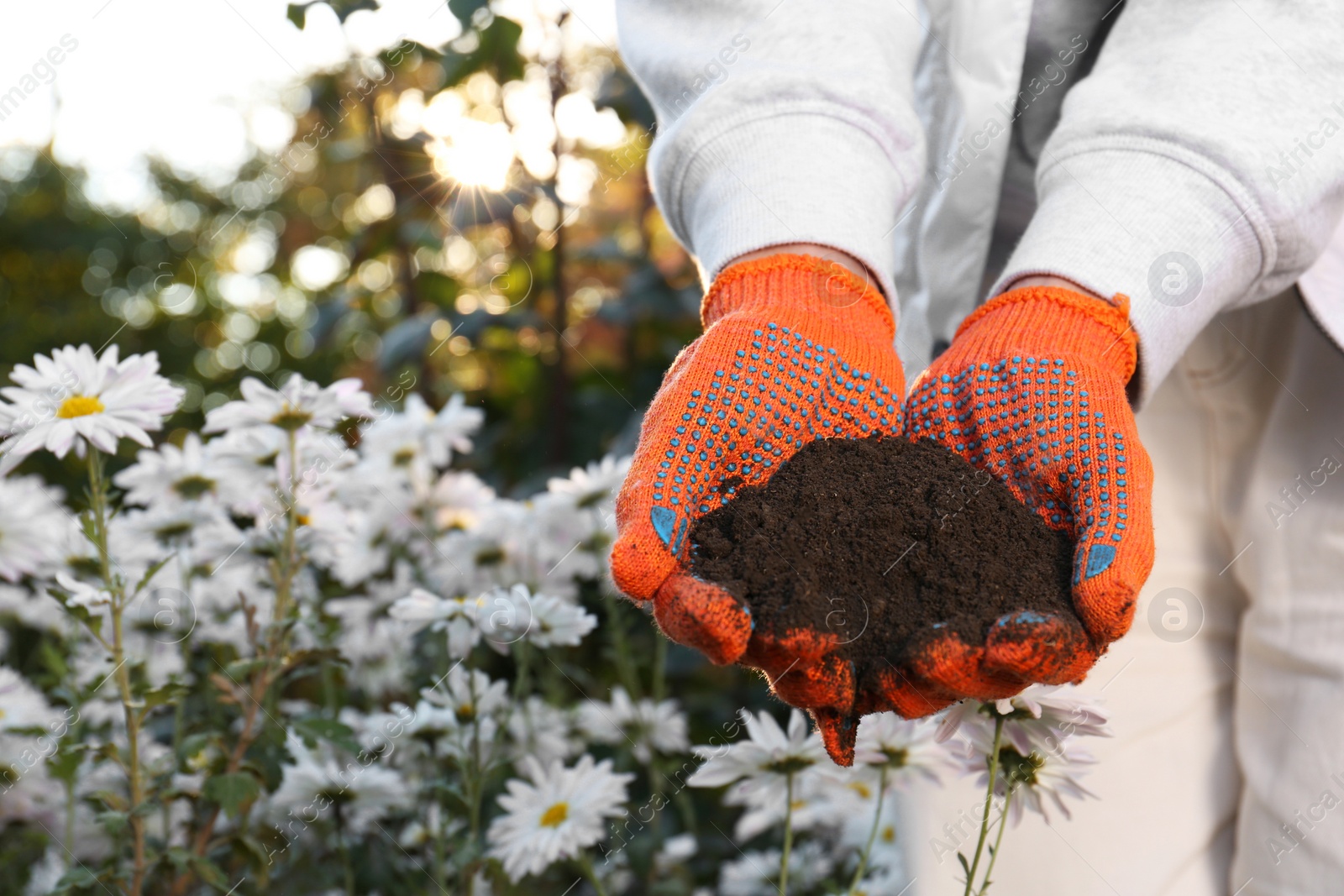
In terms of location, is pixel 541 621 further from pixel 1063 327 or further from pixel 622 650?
pixel 1063 327

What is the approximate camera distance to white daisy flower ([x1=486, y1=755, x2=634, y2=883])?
108 cm

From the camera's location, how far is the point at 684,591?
2.43ft

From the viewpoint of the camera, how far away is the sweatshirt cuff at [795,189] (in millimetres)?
992

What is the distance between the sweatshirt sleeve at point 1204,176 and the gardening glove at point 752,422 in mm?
189

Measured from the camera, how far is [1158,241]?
94 centimetres

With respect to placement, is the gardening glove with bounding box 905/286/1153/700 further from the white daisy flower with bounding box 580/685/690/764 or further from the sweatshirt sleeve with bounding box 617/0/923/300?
the white daisy flower with bounding box 580/685/690/764

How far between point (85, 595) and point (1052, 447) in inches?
35.5

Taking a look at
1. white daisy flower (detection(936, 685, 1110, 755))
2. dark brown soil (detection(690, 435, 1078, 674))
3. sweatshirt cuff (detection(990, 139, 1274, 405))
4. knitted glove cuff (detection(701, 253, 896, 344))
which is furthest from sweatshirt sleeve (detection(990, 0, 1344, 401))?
white daisy flower (detection(936, 685, 1110, 755))

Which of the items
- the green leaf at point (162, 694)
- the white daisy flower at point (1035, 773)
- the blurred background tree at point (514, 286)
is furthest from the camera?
the blurred background tree at point (514, 286)

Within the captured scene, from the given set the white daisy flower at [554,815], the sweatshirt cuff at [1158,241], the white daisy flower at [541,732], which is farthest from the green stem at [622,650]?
the sweatshirt cuff at [1158,241]

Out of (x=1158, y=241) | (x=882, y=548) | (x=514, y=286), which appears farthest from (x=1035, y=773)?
(x=514, y=286)

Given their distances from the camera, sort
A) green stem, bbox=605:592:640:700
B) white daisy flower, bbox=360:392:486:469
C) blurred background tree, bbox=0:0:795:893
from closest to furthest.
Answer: green stem, bbox=605:592:640:700 < white daisy flower, bbox=360:392:486:469 < blurred background tree, bbox=0:0:795:893

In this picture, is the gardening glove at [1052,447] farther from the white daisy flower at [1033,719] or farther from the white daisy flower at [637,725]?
the white daisy flower at [637,725]

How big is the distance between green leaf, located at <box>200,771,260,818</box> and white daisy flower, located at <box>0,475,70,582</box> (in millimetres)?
343
